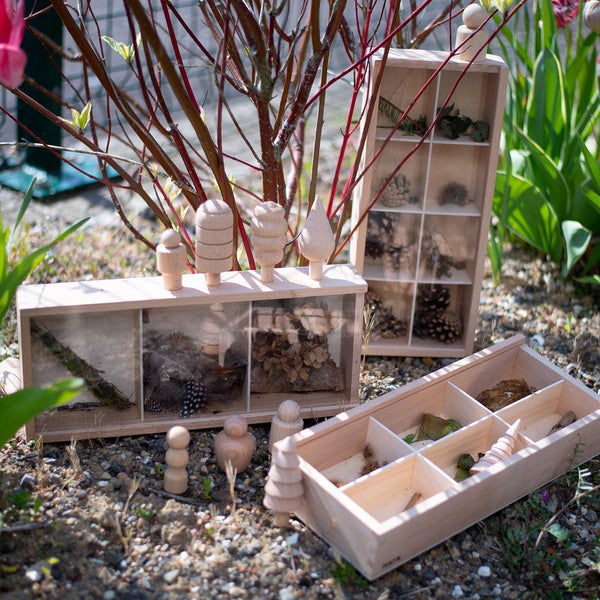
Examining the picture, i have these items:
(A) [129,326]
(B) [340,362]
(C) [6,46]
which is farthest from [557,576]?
(C) [6,46]

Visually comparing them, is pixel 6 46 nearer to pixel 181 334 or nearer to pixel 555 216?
pixel 181 334

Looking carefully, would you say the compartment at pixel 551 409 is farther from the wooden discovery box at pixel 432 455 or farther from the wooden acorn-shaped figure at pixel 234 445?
the wooden acorn-shaped figure at pixel 234 445

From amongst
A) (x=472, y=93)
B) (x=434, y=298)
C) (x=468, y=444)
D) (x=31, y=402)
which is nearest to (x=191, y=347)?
(x=31, y=402)

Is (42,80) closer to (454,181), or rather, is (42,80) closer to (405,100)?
(405,100)

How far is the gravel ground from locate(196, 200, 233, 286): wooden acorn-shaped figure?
0.54m

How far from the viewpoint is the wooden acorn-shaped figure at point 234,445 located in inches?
87.6

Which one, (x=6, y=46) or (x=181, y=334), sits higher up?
(x=6, y=46)

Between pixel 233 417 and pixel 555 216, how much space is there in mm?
1597

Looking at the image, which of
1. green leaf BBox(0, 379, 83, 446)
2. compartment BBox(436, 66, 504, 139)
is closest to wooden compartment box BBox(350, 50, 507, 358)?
compartment BBox(436, 66, 504, 139)

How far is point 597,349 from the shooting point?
2982 mm

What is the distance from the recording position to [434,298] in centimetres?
290

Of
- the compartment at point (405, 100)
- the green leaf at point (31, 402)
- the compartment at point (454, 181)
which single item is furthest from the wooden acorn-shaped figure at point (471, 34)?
the green leaf at point (31, 402)

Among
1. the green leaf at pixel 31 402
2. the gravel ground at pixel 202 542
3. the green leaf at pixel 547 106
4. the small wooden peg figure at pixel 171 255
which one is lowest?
the gravel ground at pixel 202 542

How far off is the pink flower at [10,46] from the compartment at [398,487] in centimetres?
122
